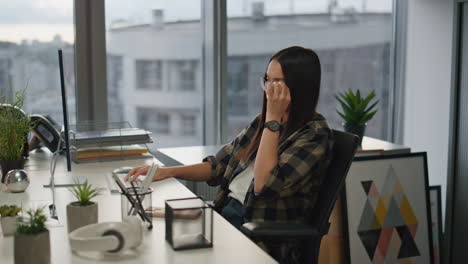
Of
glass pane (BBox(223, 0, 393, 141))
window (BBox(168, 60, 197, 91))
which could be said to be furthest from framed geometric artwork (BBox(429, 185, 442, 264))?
window (BBox(168, 60, 197, 91))

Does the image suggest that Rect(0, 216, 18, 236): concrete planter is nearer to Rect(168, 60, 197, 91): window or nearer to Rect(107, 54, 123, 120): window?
Rect(107, 54, 123, 120): window

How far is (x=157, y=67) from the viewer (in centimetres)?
342

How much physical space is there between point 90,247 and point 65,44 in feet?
6.79

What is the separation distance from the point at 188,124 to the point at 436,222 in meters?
1.57

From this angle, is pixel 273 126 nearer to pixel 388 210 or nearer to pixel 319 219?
pixel 319 219

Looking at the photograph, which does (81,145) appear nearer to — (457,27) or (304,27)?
(304,27)

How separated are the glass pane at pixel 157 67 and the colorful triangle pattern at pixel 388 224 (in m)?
1.19

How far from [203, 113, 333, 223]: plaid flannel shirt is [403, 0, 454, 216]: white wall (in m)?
1.98

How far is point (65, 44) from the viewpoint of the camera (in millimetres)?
3164

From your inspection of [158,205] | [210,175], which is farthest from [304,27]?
[158,205]

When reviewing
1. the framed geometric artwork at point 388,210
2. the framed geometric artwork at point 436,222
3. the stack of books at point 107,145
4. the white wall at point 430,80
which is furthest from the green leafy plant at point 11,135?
the white wall at point 430,80

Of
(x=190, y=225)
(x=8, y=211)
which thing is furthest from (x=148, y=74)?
(x=190, y=225)

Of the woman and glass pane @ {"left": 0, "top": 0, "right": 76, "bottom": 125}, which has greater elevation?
glass pane @ {"left": 0, "top": 0, "right": 76, "bottom": 125}

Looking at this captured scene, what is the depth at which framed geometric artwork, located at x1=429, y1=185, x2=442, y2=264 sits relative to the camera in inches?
125
